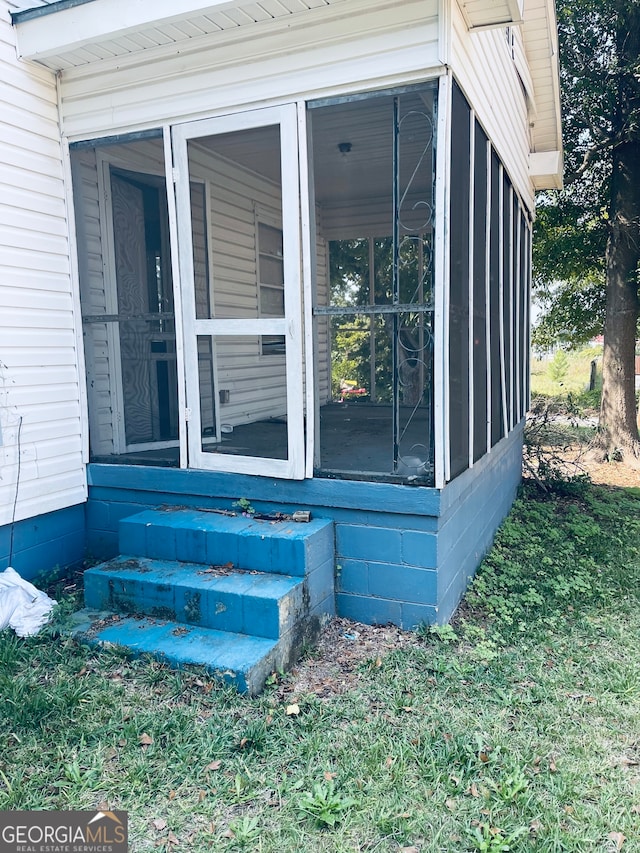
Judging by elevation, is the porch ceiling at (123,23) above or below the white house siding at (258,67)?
above

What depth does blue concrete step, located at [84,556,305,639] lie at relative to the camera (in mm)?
3127

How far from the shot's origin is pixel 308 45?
11.2 ft

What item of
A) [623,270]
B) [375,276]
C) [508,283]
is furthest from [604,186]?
[508,283]

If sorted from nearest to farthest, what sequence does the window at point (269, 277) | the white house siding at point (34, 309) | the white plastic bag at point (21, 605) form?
the white plastic bag at point (21, 605), the white house siding at point (34, 309), the window at point (269, 277)

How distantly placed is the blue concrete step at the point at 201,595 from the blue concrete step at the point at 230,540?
0.06 meters

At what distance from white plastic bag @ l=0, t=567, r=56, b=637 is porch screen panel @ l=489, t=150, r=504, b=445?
3.53 meters

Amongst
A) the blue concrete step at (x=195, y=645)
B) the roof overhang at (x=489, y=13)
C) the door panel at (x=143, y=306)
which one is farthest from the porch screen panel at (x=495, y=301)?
the blue concrete step at (x=195, y=645)

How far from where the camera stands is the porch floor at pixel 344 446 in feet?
13.0

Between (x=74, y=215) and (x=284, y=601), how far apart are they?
291 cm

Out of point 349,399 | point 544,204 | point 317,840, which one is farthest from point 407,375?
point 317,840

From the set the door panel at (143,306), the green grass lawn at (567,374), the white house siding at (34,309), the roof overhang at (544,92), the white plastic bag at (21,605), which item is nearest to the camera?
the white plastic bag at (21,605)

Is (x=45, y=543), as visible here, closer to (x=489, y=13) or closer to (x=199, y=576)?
(x=199, y=576)

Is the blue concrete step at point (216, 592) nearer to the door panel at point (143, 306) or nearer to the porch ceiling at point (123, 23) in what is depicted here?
the door panel at point (143, 306)

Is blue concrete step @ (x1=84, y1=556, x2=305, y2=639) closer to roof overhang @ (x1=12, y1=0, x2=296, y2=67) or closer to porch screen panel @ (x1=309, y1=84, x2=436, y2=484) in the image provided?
porch screen panel @ (x1=309, y1=84, x2=436, y2=484)
